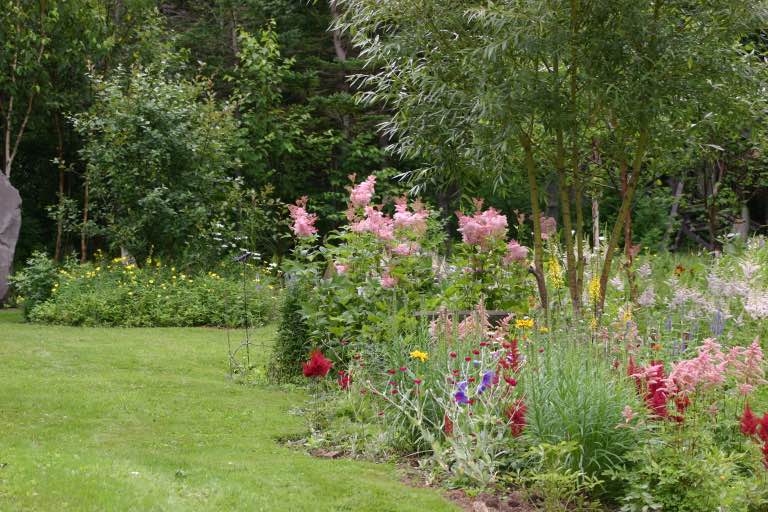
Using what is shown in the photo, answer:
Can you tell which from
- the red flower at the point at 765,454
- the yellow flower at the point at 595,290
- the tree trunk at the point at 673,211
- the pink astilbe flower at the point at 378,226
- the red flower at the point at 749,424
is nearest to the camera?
the red flower at the point at 765,454

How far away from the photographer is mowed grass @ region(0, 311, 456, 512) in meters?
4.27

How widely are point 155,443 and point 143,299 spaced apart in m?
6.37

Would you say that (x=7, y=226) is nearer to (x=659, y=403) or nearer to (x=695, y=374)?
(x=659, y=403)

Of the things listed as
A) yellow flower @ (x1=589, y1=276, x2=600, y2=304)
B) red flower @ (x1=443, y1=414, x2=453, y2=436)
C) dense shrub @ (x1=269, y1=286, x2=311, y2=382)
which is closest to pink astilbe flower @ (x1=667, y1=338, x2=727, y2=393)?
red flower @ (x1=443, y1=414, x2=453, y2=436)

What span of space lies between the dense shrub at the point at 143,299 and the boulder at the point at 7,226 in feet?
0.80

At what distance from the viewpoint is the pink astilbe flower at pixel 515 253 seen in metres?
7.77

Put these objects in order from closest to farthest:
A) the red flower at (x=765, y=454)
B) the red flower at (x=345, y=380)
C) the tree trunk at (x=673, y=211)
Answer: the red flower at (x=765, y=454), the red flower at (x=345, y=380), the tree trunk at (x=673, y=211)

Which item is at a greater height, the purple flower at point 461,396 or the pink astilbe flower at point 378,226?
the pink astilbe flower at point 378,226

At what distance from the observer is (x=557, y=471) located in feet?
14.0

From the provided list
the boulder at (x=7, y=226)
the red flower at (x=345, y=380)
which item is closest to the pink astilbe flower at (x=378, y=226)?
the red flower at (x=345, y=380)

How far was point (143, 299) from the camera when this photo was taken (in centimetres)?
1156

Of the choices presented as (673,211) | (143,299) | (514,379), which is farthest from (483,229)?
(673,211)

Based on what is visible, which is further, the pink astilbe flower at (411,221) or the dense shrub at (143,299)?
the dense shrub at (143,299)

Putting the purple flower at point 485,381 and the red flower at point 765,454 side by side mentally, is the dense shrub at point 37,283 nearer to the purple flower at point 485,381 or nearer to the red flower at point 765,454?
the purple flower at point 485,381
